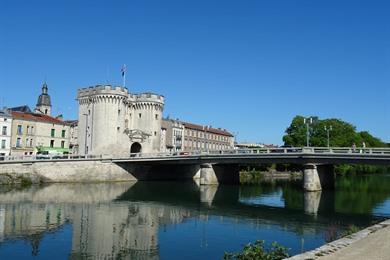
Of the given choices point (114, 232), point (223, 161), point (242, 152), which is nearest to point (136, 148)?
point (223, 161)

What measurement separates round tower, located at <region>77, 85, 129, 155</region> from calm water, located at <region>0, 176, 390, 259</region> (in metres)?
23.1

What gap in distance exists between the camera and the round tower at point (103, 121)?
79.0 meters

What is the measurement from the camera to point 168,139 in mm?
114812

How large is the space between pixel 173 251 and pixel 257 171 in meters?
75.9

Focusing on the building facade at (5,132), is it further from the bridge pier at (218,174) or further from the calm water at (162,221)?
the bridge pier at (218,174)

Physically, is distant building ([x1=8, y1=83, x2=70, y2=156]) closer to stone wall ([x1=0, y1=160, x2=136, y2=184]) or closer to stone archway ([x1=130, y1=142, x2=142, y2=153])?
stone archway ([x1=130, y1=142, x2=142, y2=153])

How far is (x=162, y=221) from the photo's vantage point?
3391 centimetres

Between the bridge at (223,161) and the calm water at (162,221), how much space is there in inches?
184

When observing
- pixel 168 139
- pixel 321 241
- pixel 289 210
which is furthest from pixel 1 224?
pixel 168 139

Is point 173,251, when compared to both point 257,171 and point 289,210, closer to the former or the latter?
point 289,210

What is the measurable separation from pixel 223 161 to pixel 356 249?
49.2 metres

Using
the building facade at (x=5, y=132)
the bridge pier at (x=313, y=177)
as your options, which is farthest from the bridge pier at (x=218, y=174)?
the building facade at (x=5, y=132)

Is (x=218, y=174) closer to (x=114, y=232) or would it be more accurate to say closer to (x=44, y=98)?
(x=114, y=232)

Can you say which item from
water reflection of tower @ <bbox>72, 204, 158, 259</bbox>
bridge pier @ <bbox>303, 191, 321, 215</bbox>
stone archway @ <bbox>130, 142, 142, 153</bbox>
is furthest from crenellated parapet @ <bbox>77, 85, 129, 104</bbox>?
water reflection of tower @ <bbox>72, 204, 158, 259</bbox>
